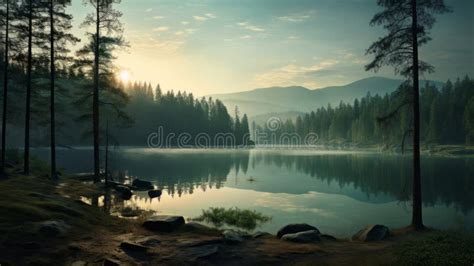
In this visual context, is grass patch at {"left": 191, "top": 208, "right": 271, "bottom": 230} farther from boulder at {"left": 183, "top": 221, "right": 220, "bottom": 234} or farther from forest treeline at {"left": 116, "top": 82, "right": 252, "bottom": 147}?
forest treeline at {"left": 116, "top": 82, "right": 252, "bottom": 147}

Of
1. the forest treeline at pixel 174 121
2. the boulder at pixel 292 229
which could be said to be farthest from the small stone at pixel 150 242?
the forest treeline at pixel 174 121

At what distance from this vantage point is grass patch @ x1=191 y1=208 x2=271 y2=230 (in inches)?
769

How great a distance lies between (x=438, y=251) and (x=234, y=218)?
11225 millimetres

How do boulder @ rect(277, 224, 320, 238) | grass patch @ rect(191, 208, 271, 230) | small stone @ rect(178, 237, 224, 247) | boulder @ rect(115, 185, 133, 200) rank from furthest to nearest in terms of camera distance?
boulder @ rect(115, 185, 133, 200) < grass patch @ rect(191, 208, 271, 230) < boulder @ rect(277, 224, 320, 238) < small stone @ rect(178, 237, 224, 247)

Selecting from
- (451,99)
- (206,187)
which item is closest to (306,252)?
(206,187)

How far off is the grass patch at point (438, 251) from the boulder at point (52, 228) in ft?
38.1

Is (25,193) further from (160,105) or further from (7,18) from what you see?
(160,105)

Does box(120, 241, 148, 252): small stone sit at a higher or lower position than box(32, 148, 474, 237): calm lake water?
higher

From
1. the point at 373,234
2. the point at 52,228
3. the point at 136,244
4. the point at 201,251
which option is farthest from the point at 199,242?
the point at 373,234

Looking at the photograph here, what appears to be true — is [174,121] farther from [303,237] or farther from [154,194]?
[303,237]

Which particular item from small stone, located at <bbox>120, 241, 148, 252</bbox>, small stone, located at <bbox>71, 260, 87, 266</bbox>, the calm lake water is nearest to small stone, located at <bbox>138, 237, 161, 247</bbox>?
small stone, located at <bbox>120, 241, 148, 252</bbox>

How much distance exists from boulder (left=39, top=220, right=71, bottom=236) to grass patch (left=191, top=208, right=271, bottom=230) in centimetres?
836

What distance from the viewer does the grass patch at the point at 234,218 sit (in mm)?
19538

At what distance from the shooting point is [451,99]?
118 m
